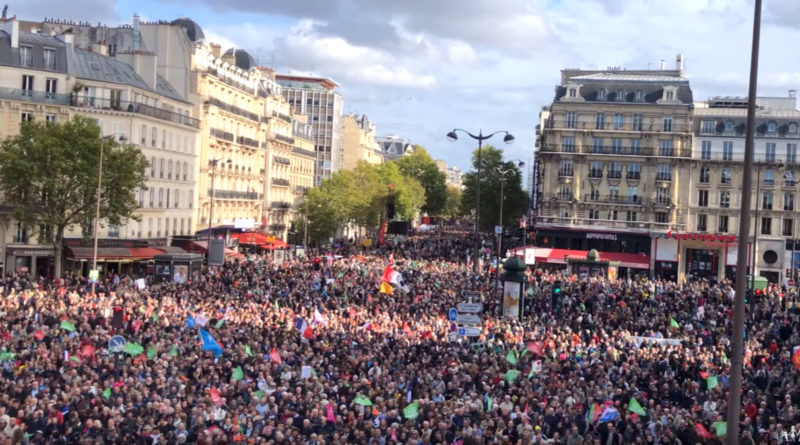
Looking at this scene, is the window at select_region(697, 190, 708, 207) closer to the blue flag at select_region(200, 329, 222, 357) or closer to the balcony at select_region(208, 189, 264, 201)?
the balcony at select_region(208, 189, 264, 201)

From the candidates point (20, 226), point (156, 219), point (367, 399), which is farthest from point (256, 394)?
point (156, 219)

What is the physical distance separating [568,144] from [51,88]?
36.1 meters

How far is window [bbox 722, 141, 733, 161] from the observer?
231 ft

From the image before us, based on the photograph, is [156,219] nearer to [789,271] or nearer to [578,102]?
[578,102]

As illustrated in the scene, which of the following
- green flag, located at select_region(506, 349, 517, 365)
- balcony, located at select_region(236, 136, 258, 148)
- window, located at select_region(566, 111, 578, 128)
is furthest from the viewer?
balcony, located at select_region(236, 136, 258, 148)

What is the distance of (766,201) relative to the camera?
68.6m

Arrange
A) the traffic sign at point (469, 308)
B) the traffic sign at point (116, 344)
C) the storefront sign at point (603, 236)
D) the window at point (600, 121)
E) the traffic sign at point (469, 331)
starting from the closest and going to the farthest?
the traffic sign at point (116, 344)
the traffic sign at point (469, 331)
the traffic sign at point (469, 308)
the storefront sign at point (603, 236)
the window at point (600, 121)

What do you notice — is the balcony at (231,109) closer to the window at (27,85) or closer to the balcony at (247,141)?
the balcony at (247,141)

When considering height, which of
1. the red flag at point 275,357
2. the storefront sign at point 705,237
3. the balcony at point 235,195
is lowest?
the red flag at point 275,357

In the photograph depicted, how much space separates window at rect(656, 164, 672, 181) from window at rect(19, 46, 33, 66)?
41349 mm

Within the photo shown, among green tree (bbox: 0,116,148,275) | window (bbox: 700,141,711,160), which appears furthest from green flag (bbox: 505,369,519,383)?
window (bbox: 700,141,711,160)

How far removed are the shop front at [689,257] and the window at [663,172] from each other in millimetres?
5690

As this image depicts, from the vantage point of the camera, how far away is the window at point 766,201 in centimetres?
6850

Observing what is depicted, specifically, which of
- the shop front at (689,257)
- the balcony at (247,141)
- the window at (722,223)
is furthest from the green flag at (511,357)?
the balcony at (247,141)
